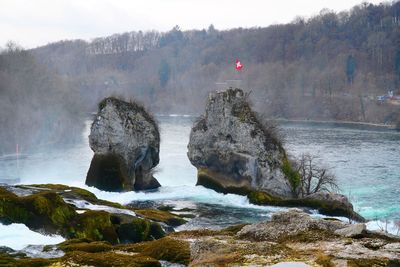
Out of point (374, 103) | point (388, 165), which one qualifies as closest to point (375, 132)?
point (374, 103)

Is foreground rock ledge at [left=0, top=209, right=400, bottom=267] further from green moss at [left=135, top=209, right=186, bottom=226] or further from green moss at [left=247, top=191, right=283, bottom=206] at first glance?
green moss at [left=247, top=191, right=283, bottom=206]

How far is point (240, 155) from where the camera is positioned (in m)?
50.6

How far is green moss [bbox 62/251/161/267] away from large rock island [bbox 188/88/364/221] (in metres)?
32.5

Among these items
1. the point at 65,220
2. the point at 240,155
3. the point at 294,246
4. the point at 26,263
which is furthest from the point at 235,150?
the point at 26,263

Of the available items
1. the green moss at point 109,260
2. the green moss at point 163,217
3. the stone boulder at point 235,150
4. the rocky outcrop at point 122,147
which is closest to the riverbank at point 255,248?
the green moss at point 109,260

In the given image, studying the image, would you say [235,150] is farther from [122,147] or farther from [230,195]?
[122,147]

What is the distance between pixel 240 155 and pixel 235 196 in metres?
4.23

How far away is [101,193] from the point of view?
4756 centimetres

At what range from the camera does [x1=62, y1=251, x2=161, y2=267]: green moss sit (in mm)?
11609

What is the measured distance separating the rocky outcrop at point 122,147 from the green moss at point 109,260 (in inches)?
1443

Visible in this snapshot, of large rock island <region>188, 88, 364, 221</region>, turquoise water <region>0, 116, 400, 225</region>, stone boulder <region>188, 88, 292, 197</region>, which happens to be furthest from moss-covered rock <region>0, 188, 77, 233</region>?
stone boulder <region>188, 88, 292, 197</region>

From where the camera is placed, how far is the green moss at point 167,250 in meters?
12.8

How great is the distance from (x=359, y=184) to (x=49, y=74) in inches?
3319

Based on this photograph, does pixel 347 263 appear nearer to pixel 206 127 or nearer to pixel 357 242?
pixel 357 242
